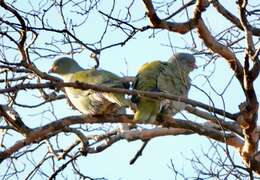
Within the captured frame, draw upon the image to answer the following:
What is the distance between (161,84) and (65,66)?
78.0 inches

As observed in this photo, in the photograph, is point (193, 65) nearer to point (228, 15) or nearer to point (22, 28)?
point (228, 15)

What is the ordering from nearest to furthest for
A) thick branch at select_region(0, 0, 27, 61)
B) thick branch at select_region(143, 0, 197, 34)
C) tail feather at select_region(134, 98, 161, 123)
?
thick branch at select_region(0, 0, 27, 61) < thick branch at select_region(143, 0, 197, 34) < tail feather at select_region(134, 98, 161, 123)

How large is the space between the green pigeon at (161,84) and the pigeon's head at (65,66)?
131 centimetres

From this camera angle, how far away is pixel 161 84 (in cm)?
700

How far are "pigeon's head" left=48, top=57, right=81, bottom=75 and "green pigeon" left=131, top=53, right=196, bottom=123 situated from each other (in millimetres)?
1309

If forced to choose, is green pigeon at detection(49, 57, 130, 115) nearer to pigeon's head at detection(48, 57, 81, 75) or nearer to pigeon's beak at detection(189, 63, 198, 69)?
pigeon's head at detection(48, 57, 81, 75)

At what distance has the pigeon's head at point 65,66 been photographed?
335 inches

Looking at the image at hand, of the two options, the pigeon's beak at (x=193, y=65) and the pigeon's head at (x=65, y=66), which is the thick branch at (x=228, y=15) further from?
the pigeon's head at (x=65, y=66)

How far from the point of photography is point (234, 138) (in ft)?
23.0

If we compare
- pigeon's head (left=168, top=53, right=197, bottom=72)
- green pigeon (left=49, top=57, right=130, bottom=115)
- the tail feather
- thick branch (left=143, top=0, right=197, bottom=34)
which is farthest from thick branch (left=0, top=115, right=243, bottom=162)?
pigeon's head (left=168, top=53, right=197, bottom=72)

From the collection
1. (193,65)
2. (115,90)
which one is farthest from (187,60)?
(115,90)

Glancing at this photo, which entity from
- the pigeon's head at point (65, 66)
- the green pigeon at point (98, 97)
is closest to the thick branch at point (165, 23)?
the green pigeon at point (98, 97)

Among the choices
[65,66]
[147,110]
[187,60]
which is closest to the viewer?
[147,110]

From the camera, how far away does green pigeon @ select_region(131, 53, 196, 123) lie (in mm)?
6496
